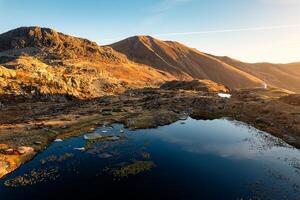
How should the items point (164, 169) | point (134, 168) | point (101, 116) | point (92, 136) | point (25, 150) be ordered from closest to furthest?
point (164, 169), point (134, 168), point (25, 150), point (92, 136), point (101, 116)

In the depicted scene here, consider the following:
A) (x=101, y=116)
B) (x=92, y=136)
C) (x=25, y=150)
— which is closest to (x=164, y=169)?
(x=92, y=136)

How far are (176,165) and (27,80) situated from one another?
82018 mm

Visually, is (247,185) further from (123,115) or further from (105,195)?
(123,115)

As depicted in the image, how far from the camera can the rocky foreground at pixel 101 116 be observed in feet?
177

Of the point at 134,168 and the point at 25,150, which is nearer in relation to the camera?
the point at 134,168

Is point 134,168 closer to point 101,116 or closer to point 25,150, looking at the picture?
point 25,150

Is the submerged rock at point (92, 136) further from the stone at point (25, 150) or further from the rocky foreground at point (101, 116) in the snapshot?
the stone at point (25, 150)

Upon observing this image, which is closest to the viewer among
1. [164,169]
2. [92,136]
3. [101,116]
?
[164,169]

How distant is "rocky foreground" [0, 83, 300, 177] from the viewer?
54.0 m

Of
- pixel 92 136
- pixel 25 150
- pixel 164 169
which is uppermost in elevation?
pixel 25 150

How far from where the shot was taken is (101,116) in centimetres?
7794

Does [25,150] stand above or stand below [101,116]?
below

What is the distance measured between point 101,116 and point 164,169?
128ft

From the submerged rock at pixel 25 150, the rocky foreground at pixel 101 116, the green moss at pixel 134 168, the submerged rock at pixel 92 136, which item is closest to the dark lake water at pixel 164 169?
the green moss at pixel 134 168
